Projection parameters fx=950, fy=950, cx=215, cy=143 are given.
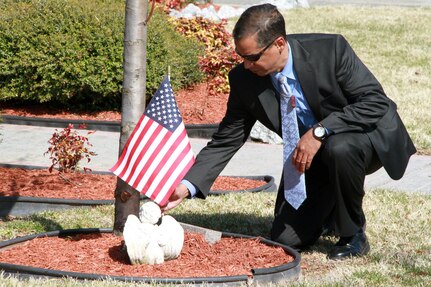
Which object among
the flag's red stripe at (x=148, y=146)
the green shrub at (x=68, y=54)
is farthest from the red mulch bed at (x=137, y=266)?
the green shrub at (x=68, y=54)

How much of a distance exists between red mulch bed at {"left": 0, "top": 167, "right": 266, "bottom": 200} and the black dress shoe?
198 cm

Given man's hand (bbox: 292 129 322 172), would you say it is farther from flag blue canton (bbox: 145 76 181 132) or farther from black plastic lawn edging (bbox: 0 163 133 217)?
black plastic lawn edging (bbox: 0 163 133 217)

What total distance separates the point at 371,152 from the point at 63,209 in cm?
248

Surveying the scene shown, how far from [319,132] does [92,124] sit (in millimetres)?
5614

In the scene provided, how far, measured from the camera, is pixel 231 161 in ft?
30.9

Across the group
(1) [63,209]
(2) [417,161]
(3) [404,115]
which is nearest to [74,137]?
(1) [63,209]

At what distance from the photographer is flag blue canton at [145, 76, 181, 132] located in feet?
17.3

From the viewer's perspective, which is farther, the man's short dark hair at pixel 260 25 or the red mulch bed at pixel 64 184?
the red mulch bed at pixel 64 184

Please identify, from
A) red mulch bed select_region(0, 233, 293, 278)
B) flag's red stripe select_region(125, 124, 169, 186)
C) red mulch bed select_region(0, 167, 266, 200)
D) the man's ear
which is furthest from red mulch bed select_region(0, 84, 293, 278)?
red mulch bed select_region(0, 167, 266, 200)

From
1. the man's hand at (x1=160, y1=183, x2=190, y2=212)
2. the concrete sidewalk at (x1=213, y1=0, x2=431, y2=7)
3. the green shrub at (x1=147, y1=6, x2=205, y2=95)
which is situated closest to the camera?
the man's hand at (x1=160, y1=183, x2=190, y2=212)

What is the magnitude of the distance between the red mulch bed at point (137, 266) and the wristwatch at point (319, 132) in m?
0.73

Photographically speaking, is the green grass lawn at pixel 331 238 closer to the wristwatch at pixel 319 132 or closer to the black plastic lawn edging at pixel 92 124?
the wristwatch at pixel 319 132

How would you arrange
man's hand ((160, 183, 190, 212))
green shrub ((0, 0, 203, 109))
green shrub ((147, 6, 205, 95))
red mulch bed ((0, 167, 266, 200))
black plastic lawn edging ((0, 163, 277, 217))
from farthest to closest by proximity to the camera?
green shrub ((147, 6, 205, 95)) < green shrub ((0, 0, 203, 109)) < red mulch bed ((0, 167, 266, 200)) < black plastic lawn edging ((0, 163, 277, 217)) < man's hand ((160, 183, 190, 212))

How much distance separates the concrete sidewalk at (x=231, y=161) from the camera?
335 inches
